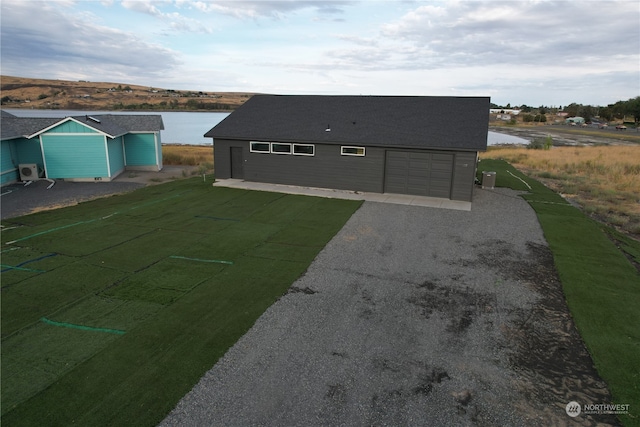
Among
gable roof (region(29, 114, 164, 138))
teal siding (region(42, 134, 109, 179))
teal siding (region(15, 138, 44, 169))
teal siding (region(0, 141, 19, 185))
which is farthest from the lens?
gable roof (region(29, 114, 164, 138))

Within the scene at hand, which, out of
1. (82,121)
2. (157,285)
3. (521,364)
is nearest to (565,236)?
(521,364)

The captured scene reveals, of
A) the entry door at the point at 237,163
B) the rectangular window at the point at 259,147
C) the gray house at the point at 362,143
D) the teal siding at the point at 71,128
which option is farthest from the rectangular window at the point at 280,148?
the teal siding at the point at 71,128

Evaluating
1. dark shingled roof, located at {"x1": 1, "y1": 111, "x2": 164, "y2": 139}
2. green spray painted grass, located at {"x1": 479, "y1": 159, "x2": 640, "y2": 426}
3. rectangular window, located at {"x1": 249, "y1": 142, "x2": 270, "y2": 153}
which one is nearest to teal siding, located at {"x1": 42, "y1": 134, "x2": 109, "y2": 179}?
dark shingled roof, located at {"x1": 1, "y1": 111, "x2": 164, "y2": 139}

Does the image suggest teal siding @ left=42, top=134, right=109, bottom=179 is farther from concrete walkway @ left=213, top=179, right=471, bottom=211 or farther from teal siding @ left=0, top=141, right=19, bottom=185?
concrete walkway @ left=213, top=179, right=471, bottom=211

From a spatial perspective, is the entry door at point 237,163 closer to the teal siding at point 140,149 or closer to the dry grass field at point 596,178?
the teal siding at point 140,149

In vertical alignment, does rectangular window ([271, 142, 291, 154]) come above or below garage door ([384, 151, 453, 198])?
above

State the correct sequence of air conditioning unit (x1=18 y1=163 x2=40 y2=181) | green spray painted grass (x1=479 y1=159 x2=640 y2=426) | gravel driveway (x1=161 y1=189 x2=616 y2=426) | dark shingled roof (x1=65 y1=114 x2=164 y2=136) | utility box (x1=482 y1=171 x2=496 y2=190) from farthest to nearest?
dark shingled roof (x1=65 y1=114 x2=164 y2=136) < air conditioning unit (x1=18 y1=163 x2=40 y2=181) < utility box (x1=482 y1=171 x2=496 y2=190) < green spray painted grass (x1=479 y1=159 x2=640 y2=426) < gravel driveway (x1=161 y1=189 x2=616 y2=426)

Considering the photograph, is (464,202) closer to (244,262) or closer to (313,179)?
(313,179)
